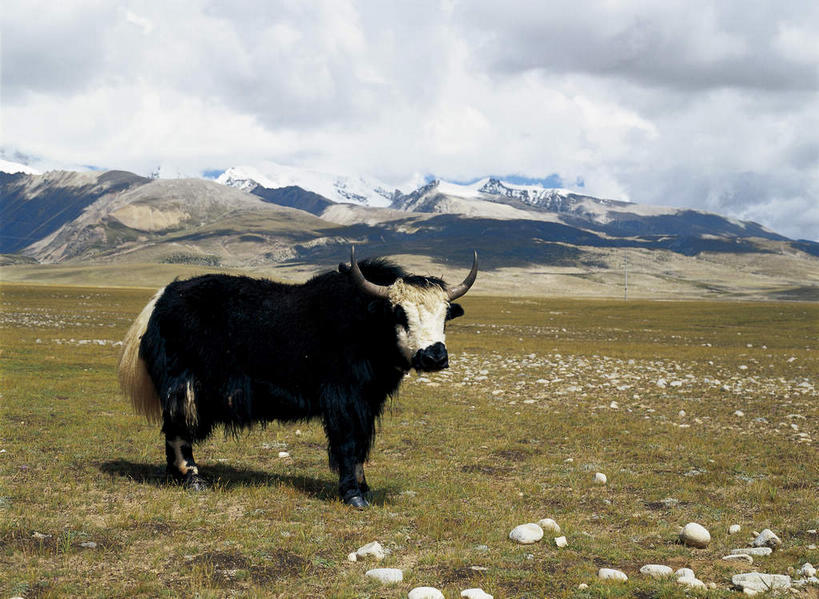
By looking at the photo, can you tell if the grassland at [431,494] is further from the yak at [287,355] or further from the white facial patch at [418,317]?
the white facial patch at [418,317]

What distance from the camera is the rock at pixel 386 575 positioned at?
5.75m

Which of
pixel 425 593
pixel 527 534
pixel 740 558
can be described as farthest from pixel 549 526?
pixel 425 593

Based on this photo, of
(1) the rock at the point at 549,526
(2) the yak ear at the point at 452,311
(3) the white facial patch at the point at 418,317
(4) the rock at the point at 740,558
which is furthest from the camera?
(2) the yak ear at the point at 452,311

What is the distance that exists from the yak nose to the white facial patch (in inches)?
3.6

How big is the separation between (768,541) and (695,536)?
31.4 inches

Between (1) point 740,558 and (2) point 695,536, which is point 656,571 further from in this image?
(2) point 695,536

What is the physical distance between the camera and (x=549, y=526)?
295 inches

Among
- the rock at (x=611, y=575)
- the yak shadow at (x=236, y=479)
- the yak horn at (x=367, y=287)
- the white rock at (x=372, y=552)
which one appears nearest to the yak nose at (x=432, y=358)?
the yak horn at (x=367, y=287)

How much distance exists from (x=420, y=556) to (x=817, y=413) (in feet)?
46.6

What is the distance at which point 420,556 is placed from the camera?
21.5 feet

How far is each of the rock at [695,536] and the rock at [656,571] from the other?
113 cm

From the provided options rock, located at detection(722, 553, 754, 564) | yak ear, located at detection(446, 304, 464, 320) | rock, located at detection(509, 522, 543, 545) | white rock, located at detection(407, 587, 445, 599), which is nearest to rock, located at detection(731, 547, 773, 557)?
rock, located at detection(722, 553, 754, 564)

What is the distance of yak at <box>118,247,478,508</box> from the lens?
8930 millimetres

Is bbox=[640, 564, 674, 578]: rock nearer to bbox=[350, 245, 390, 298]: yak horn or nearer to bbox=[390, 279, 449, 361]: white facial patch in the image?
bbox=[390, 279, 449, 361]: white facial patch
